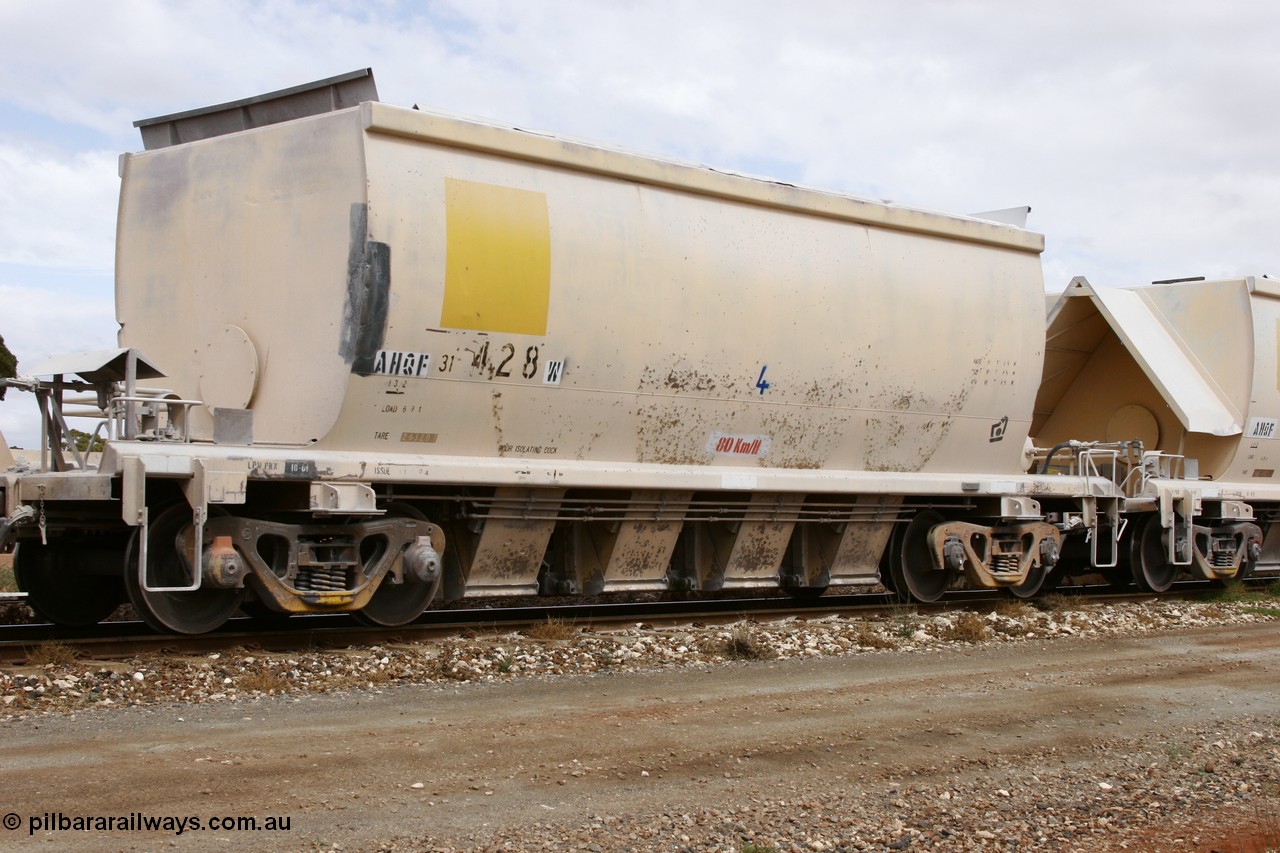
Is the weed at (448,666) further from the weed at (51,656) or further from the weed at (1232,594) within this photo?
the weed at (1232,594)

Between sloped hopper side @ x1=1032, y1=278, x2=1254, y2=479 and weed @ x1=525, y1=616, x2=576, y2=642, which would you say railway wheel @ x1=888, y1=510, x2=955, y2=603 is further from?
weed @ x1=525, y1=616, x2=576, y2=642

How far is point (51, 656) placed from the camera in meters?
7.74

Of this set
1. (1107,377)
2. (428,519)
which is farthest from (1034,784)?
(1107,377)

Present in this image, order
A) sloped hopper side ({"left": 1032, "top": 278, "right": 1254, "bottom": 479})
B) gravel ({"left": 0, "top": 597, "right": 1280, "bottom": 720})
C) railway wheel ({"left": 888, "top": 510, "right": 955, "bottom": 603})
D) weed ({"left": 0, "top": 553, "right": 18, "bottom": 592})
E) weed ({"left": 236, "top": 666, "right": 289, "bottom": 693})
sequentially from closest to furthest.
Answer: gravel ({"left": 0, "top": 597, "right": 1280, "bottom": 720}) < weed ({"left": 236, "top": 666, "right": 289, "bottom": 693}) < railway wheel ({"left": 888, "top": 510, "right": 955, "bottom": 603}) < weed ({"left": 0, "top": 553, "right": 18, "bottom": 592}) < sloped hopper side ({"left": 1032, "top": 278, "right": 1254, "bottom": 479})

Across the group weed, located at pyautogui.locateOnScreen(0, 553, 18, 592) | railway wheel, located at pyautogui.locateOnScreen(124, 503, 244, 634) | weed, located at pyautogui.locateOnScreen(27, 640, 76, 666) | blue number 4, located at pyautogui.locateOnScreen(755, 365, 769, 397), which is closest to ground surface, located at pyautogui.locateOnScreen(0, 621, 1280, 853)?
weed, located at pyautogui.locateOnScreen(27, 640, 76, 666)

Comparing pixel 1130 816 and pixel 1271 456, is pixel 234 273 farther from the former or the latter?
pixel 1271 456

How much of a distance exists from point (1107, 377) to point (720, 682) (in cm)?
991

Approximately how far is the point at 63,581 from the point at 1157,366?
461 inches

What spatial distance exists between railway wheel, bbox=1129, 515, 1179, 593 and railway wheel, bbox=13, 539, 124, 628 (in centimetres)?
1091

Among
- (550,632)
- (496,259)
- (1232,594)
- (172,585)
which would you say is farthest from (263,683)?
(1232,594)

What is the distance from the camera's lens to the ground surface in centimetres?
504

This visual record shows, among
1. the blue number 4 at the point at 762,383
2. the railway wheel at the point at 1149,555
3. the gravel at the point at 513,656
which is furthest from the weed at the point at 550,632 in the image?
the railway wheel at the point at 1149,555

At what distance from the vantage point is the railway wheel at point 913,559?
1253 cm

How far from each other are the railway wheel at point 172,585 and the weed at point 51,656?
0.49 metres
